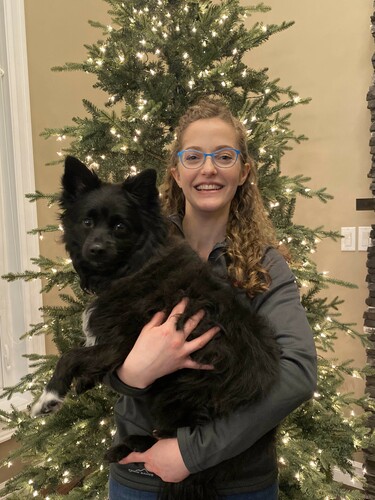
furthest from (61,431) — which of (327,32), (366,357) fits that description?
(327,32)

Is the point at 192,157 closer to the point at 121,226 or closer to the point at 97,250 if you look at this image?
the point at 121,226

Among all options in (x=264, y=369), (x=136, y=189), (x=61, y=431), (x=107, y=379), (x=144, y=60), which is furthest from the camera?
(x=144, y=60)

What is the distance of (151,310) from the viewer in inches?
51.4

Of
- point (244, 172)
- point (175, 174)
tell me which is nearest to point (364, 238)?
point (244, 172)

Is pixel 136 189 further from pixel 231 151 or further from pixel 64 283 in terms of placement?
pixel 64 283

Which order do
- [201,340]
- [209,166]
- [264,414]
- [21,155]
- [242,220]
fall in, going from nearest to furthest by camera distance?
[264,414]
[201,340]
[209,166]
[242,220]
[21,155]

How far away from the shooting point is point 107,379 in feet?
4.15

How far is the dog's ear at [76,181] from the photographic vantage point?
1413 millimetres

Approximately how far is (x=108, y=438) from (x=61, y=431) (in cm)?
24

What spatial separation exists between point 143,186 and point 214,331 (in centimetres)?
54

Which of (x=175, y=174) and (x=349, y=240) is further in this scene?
(x=349, y=240)

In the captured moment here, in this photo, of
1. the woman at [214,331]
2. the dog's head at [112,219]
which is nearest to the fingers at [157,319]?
the woman at [214,331]

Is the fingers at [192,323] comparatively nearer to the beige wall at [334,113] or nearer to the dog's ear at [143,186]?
the dog's ear at [143,186]

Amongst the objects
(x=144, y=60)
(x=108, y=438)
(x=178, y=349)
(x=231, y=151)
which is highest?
(x=144, y=60)
